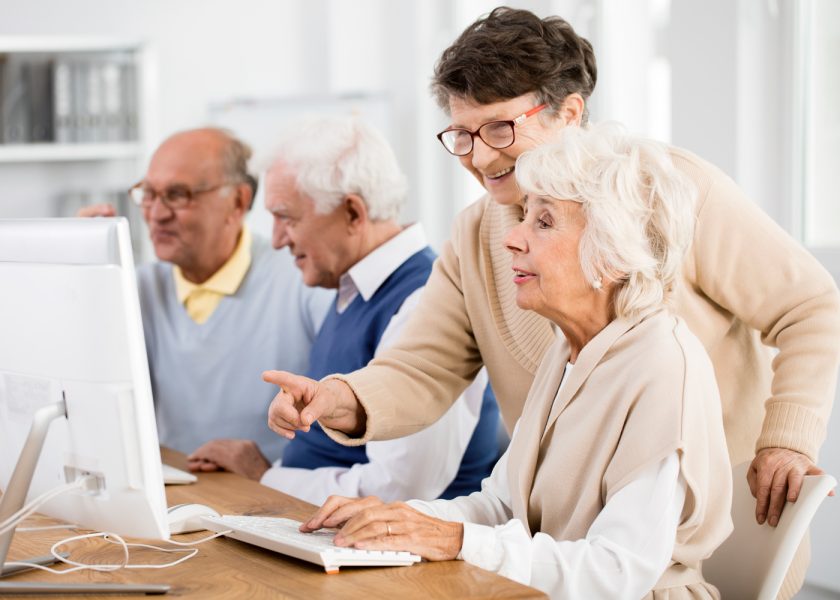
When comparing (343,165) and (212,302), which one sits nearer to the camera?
(343,165)

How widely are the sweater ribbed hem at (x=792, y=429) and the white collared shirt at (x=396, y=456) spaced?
0.78 metres

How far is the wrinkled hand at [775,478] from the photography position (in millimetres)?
1660

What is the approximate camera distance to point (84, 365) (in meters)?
1.32

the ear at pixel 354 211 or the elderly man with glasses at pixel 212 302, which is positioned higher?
the ear at pixel 354 211

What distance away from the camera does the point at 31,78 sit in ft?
15.5

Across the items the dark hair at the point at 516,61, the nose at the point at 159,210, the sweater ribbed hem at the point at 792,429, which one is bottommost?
the sweater ribbed hem at the point at 792,429

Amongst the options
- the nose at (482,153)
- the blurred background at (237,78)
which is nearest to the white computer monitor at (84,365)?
the nose at (482,153)

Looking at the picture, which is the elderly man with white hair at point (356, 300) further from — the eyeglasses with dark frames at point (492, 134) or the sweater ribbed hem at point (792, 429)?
the sweater ribbed hem at point (792, 429)

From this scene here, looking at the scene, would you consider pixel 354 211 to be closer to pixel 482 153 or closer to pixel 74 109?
pixel 482 153

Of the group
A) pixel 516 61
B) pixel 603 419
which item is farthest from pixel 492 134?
pixel 603 419

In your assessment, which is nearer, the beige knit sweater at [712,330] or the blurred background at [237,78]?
the beige knit sweater at [712,330]

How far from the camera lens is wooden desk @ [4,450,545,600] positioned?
1380 millimetres

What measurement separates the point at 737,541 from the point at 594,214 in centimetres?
59

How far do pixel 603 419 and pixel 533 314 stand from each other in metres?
0.54
